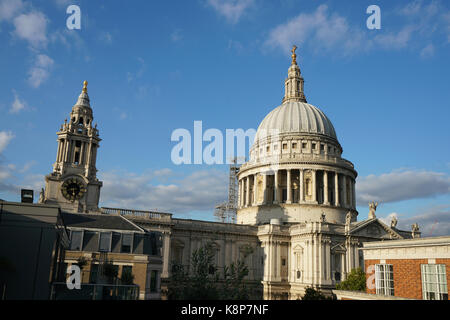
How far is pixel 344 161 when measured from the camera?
276 ft

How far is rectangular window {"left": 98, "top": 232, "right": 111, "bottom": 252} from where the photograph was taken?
3903 centimetres

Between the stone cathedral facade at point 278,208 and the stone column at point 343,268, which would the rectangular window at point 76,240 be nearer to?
the stone cathedral facade at point 278,208

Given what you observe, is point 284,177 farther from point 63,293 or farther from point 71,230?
point 63,293

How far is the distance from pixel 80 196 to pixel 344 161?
5461cm

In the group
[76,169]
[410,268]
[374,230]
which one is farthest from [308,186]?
[410,268]

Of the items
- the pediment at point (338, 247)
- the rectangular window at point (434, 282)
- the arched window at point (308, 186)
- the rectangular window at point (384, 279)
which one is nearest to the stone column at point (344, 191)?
the arched window at point (308, 186)

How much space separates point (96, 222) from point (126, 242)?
5.21m

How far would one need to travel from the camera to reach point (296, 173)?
3238 inches

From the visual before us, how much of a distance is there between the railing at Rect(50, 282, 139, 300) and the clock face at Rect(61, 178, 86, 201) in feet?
96.8

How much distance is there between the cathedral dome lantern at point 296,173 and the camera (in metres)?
77.4

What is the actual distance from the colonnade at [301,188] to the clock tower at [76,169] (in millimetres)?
36475

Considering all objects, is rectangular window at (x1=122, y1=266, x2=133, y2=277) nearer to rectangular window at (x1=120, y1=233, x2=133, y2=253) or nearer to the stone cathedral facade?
rectangular window at (x1=120, y1=233, x2=133, y2=253)

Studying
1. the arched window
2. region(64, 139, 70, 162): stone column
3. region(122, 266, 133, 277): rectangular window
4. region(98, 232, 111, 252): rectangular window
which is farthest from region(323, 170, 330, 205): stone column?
region(122, 266, 133, 277): rectangular window

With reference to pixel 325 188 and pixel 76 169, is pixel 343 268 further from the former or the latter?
pixel 76 169
